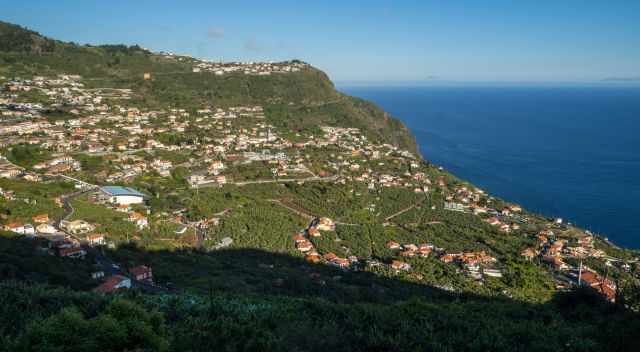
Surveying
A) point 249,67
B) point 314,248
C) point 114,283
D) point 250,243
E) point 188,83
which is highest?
point 249,67

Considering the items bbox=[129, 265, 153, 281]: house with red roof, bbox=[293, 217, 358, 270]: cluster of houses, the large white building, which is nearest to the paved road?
the large white building

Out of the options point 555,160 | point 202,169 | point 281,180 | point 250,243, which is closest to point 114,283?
point 250,243

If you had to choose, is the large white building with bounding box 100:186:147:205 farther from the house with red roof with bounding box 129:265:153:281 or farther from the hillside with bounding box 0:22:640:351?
the house with red roof with bounding box 129:265:153:281

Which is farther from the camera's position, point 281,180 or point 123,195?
point 281,180

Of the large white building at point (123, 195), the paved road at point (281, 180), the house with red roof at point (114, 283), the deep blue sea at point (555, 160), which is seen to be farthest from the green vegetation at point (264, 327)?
the deep blue sea at point (555, 160)

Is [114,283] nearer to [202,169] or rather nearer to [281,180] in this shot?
[281,180]

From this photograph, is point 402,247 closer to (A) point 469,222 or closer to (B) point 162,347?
(A) point 469,222

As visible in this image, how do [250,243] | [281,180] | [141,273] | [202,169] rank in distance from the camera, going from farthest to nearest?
1. [202,169]
2. [281,180]
3. [250,243]
4. [141,273]

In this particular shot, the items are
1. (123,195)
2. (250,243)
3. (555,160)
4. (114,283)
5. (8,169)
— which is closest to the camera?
(114,283)
